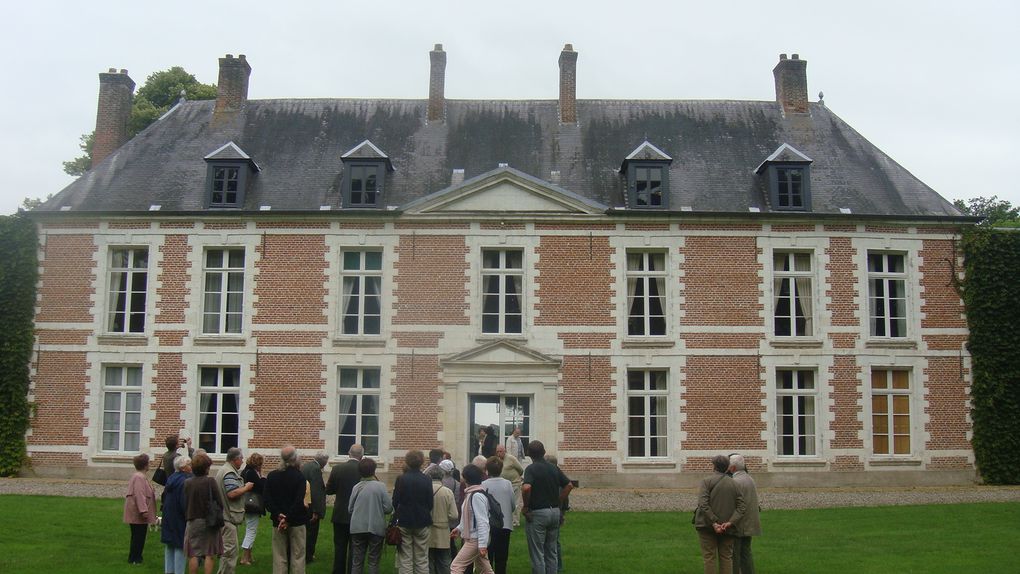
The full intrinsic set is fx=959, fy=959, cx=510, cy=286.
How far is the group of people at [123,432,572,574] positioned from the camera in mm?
8711

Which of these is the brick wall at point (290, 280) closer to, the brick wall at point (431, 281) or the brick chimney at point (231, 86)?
the brick wall at point (431, 281)

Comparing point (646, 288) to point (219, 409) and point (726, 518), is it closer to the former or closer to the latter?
point (219, 409)

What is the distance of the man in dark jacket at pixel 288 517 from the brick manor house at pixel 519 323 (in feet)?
29.9

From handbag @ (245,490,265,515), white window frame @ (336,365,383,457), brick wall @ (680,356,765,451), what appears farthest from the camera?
white window frame @ (336,365,383,457)

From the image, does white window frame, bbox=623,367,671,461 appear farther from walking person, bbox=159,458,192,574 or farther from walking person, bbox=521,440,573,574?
walking person, bbox=159,458,192,574

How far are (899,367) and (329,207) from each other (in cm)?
1160

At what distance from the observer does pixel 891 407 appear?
18547 mm

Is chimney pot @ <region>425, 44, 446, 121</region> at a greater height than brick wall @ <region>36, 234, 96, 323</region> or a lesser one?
greater

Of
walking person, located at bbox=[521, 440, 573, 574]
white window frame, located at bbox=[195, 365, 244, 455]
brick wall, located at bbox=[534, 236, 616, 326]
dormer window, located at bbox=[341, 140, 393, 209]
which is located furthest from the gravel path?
dormer window, located at bbox=[341, 140, 393, 209]

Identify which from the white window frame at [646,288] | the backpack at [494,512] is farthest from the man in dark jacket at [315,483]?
the white window frame at [646,288]

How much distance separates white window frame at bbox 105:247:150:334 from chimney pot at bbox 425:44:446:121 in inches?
267

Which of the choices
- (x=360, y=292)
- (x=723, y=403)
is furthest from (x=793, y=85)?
(x=360, y=292)

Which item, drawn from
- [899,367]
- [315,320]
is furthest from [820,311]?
[315,320]

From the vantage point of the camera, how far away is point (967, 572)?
9883 millimetres
